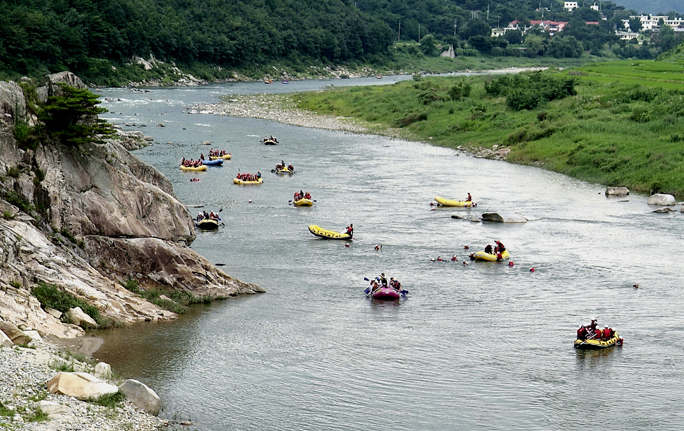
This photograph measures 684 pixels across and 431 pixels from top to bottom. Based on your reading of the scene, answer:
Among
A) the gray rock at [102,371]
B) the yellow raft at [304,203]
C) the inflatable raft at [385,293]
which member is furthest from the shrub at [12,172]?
the yellow raft at [304,203]

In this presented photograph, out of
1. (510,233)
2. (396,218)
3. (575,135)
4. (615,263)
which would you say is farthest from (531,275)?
(575,135)

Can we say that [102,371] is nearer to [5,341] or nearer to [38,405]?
[5,341]

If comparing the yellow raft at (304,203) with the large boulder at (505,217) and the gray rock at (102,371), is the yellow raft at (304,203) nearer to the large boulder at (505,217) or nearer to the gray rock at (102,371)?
the large boulder at (505,217)

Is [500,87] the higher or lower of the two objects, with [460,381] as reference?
higher

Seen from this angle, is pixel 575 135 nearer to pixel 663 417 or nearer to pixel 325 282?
pixel 325 282

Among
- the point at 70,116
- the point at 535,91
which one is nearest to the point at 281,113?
the point at 535,91

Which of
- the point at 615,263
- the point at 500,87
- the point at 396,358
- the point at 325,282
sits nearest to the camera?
the point at 396,358
